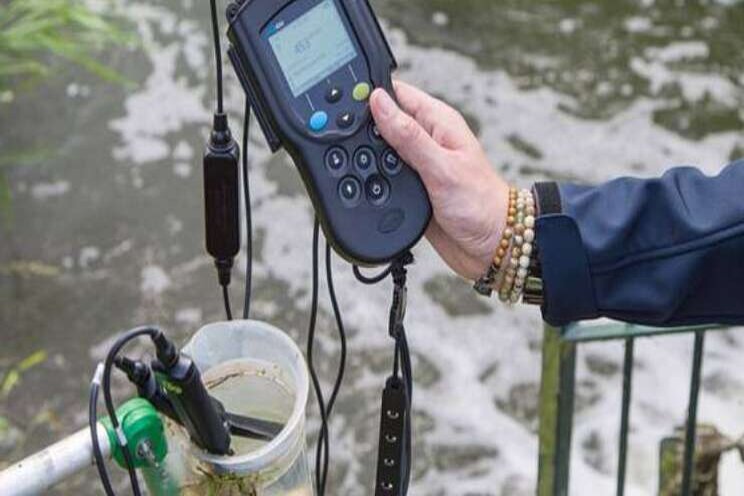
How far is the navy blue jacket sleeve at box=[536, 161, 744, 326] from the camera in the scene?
1061mm

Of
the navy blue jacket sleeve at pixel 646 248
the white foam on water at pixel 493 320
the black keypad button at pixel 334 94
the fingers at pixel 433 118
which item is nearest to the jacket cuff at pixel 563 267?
the navy blue jacket sleeve at pixel 646 248

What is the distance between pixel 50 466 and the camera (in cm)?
87

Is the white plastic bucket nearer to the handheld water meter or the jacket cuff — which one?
the handheld water meter

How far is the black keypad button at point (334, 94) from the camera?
1026 mm

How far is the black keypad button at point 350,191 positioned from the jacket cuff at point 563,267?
0.17 m

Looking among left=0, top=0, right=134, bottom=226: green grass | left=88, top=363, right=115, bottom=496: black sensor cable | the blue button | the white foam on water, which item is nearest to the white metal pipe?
left=88, top=363, right=115, bottom=496: black sensor cable

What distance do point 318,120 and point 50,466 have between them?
37cm

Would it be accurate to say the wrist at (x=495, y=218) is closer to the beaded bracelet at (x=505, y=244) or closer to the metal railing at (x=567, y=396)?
the beaded bracelet at (x=505, y=244)

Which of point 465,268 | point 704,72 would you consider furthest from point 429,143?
point 704,72

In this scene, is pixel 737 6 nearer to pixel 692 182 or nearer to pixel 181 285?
pixel 181 285

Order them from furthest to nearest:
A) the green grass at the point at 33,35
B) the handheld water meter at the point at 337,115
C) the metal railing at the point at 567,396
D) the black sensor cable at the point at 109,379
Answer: the green grass at the point at 33,35, the metal railing at the point at 567,396, the handheld water meter at the point at 337,115, the black sensor cable at the point at 109,379

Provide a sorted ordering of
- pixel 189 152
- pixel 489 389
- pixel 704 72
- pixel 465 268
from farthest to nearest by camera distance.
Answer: pixel 704 72
pixel 189 152
pixel 489 389
pixel 465 268

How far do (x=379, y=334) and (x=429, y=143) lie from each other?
2135 mm

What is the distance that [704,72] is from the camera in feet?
14.0
